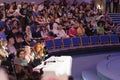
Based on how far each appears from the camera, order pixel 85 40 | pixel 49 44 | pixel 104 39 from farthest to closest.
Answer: pixel 104 39 < pixel 85 40 < pixel 49 44

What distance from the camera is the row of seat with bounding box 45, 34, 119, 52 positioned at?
7246mm

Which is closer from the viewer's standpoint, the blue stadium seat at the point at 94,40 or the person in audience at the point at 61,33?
the person in audience at the point at 61,33

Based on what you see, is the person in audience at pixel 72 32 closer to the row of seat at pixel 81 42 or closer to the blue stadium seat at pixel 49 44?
the row of seat at pixel 81 42

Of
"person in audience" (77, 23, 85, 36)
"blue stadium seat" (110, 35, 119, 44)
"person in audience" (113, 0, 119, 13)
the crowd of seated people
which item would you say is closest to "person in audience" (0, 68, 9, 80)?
the crowd of seated people

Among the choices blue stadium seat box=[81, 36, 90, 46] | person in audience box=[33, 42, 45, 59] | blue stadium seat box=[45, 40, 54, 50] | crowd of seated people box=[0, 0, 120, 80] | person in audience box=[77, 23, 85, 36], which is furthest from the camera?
person in audience box=[77, 23, 85, 36]

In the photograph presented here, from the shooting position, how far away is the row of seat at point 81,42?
725 centimetres

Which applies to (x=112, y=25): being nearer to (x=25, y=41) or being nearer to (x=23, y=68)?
(x=25, y=41)

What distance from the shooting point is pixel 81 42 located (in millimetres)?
7824

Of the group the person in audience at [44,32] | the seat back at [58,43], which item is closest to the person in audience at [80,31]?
the seat back at [58,43]

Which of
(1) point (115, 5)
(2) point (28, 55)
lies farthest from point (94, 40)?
(1) point (115, 5)

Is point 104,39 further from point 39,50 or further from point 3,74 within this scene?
point 3,74

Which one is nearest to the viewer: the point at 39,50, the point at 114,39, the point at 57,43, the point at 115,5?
the point at 39,50

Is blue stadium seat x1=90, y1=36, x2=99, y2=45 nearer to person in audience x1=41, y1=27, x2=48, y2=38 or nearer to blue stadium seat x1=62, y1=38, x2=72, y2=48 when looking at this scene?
blue stadium seat x1=62, y1=38, x2=72, y2=48

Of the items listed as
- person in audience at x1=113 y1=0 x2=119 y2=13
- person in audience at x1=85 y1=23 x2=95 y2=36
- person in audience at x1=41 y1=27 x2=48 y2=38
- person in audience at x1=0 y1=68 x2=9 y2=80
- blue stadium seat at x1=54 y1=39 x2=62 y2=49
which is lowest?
blue stadium seat at x1=54 y1=39 x2=62 y2=49
